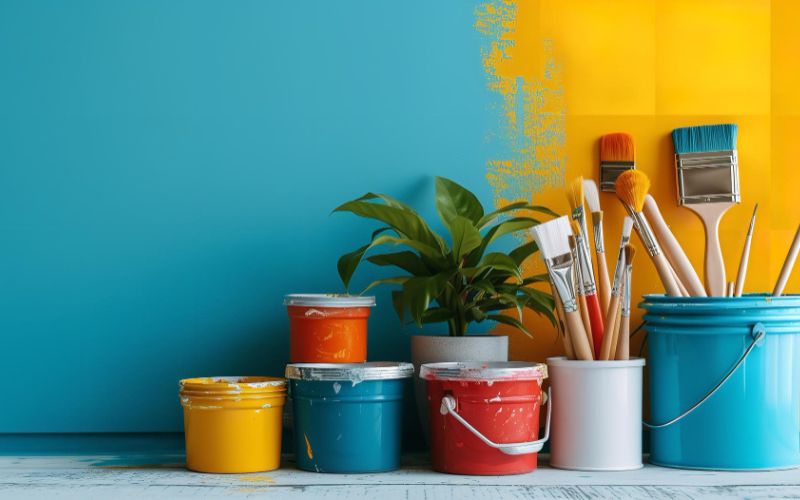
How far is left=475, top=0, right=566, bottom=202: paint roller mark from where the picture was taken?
157 cm

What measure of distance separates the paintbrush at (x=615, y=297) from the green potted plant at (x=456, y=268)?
114 mm

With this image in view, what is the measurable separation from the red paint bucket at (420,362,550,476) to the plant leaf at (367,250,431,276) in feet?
0.67

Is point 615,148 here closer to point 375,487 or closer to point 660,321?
point 660,321

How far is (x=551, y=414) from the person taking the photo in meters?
1.36

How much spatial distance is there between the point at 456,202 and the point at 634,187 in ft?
0.91

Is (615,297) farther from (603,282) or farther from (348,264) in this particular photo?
(348,264)

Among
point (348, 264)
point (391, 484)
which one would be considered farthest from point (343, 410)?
point (348, 264)

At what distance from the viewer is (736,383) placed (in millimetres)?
1324

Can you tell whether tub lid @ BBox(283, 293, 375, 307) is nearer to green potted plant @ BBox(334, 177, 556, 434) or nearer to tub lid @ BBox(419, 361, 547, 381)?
green potted plant @ BBox(334, 177, 556, 434)

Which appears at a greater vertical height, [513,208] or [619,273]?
[513,208]

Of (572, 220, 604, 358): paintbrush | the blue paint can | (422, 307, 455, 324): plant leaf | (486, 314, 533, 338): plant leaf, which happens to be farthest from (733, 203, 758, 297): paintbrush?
the blue paint can

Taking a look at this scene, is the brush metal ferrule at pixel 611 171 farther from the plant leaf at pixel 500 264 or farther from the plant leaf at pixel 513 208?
the plant leaf at pixel 500 264

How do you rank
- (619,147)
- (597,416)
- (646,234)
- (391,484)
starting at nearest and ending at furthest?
(391,484), (597,416), (646,234), (619,147)

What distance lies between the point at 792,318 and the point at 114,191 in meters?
1.08
